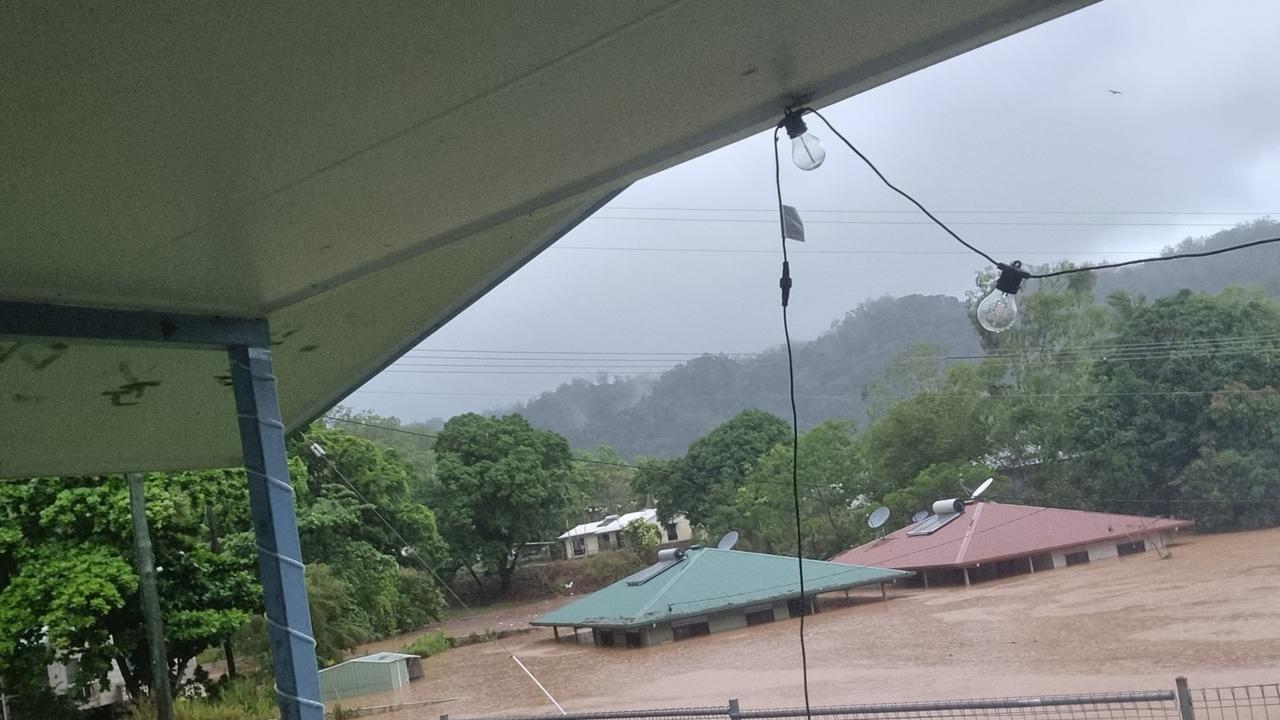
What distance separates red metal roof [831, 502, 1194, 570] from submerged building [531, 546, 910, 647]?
29cm

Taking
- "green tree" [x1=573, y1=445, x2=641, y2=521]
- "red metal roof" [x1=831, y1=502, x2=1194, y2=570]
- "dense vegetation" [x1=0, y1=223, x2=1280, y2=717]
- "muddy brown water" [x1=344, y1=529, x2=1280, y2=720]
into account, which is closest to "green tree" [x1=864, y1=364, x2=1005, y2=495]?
"dense vegetation" [x1=0, y1=223, x2=1280, y2=717]

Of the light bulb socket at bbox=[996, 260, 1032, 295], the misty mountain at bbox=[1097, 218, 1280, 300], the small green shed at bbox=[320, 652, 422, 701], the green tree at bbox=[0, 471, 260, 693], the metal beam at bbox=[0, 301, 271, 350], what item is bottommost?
the small green shed at bbox=[320, 652, 422, 701]

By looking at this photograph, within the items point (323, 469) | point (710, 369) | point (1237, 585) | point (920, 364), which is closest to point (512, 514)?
point (323, 469)

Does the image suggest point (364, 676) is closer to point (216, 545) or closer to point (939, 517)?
point (216, 545)

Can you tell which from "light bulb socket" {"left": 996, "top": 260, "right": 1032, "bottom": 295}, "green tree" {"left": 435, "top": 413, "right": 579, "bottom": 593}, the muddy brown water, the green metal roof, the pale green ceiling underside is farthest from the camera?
"green tree" {"left": 435, "top": 413, "right": 579, "bottom": 593}

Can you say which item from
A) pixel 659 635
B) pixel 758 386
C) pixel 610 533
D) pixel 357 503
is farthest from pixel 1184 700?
pixel 758 386

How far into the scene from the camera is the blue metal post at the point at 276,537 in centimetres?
110

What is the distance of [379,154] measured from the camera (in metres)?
0.68

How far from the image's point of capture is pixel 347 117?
1.98 ft

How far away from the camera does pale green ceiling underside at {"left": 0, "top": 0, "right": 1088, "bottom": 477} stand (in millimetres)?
490

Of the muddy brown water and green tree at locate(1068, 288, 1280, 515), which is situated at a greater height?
green tree at locate(1068, 288, 1280, 515)

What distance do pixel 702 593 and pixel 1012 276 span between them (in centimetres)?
1255

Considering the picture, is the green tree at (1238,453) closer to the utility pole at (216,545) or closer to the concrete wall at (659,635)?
the concrete wall at (659,635)

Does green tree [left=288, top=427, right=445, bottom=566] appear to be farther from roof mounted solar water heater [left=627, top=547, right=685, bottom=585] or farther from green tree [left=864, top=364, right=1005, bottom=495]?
green tree [left=864, top=364, right=1005, bottom=495]
